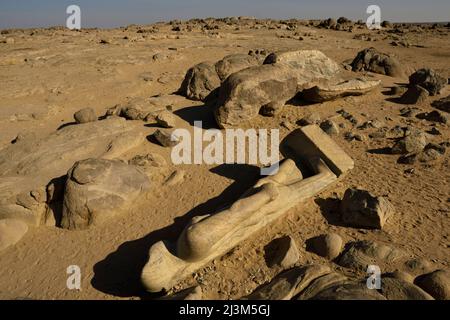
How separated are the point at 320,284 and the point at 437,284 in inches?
45.1

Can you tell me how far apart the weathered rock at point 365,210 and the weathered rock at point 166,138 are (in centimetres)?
300

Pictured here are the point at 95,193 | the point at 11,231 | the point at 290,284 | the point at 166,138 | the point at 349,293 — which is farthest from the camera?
the point at 166,138

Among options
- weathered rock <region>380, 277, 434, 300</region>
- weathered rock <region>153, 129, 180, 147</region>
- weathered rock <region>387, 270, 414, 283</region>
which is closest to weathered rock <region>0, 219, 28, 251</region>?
weathered rock <region>153, 129, 180, 147</region>

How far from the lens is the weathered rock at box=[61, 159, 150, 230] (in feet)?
14.7

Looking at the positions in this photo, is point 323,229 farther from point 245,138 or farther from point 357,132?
point 357,132

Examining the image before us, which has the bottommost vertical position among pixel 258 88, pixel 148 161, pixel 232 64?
pixel 148 161

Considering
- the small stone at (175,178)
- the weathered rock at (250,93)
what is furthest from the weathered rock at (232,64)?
the small stone at (175,178)

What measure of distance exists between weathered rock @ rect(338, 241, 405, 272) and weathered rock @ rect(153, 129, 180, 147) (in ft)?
11.1

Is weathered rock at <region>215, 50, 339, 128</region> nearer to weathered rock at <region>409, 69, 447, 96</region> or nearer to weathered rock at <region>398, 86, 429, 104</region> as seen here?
weathered rock at <region>398, 86, 429, 104</region>

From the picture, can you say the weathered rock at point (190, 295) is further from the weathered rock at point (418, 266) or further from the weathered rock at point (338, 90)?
the weathered rock at point (338, 90)

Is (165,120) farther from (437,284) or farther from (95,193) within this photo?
(437,284)

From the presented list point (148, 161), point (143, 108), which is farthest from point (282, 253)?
point (143, 108)

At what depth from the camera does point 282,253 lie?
3.92 m

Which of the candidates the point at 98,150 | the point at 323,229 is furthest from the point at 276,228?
the point at 98,150
